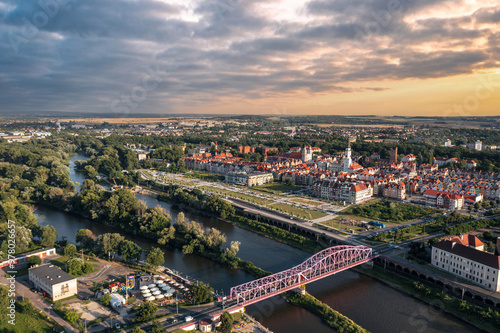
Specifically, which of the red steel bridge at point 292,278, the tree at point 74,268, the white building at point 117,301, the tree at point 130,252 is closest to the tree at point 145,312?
the white building at point 117,301

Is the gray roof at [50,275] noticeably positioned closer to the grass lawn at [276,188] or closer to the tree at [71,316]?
the tree at [71,316]

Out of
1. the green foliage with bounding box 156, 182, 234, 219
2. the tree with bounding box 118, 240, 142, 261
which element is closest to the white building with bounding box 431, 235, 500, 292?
the green foliage with bounding box 156, 182, 234, 219

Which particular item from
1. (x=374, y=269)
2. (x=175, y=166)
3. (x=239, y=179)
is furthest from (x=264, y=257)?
(x=175, y=166)

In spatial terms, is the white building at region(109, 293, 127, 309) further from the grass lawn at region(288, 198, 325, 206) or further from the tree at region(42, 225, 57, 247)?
the grass lawn at region(288, 198, 325, 206)

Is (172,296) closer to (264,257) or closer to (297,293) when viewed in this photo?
(297,293)

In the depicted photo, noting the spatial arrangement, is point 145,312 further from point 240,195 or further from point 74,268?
point 240,195

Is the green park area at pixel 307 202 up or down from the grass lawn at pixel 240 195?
down
